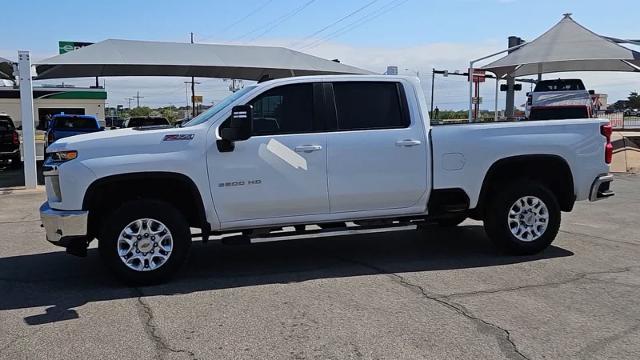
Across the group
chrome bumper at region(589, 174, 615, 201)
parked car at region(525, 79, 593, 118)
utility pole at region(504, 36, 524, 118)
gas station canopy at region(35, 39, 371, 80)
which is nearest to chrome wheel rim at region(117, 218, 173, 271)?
chrome bumper at region(589, 174, 615, 201)

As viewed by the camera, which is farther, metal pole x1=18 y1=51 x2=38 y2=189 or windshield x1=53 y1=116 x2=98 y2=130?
windshield x1=53 y1=116 x2=98 y2=130

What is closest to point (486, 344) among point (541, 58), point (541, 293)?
point (541, 293)

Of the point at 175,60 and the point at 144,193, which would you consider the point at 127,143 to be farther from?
the point at 175,60

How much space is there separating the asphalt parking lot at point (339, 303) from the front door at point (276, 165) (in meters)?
0.76

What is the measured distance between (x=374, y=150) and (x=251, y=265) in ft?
6.28

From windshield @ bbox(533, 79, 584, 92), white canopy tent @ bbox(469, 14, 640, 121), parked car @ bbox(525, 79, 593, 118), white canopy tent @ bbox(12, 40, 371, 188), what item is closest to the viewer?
white canopy tent @ bbox(12, 40, 371, 188)

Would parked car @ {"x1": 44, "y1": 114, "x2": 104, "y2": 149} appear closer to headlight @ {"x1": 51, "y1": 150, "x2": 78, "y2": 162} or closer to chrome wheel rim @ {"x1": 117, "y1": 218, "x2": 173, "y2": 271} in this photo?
headlight @ {"x1": 51, "y1": 150, "x2": 78, "y2": 162}

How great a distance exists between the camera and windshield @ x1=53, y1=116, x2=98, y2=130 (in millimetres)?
18734

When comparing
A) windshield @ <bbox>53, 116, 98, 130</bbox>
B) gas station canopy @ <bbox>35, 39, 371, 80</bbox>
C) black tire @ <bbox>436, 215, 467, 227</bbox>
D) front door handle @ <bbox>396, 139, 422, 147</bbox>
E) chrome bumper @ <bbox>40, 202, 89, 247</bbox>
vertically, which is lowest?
black tire @ <bbox>436, 215, 467, 227</bbox>

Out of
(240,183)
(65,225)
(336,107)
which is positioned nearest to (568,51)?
(336,107)

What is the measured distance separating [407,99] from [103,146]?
3.24 m

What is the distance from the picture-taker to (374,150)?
6.20m

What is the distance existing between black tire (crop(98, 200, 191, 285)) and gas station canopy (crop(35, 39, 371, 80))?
11971 mm

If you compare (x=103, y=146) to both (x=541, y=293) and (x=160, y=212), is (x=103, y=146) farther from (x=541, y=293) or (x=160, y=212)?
(x=541, y=293)
